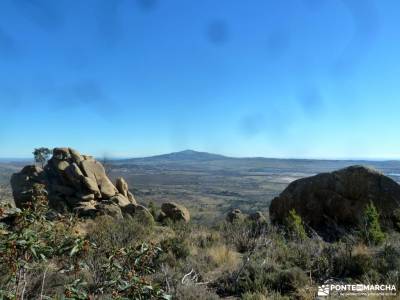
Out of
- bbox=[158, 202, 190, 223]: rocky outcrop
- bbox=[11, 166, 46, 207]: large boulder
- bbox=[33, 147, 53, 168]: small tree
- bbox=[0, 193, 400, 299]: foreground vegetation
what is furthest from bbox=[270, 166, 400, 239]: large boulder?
bbox=[33, 147, 53, 168]: small tree

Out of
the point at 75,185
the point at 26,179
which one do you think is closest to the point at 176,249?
the point at 75,185

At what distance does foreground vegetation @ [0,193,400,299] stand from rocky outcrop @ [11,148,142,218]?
1011 centimetres

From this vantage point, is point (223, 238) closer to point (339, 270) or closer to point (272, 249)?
point (272, 249)

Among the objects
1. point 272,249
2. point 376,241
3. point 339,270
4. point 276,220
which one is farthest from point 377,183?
point 339,270

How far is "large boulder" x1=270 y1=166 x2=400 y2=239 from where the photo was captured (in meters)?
17.2

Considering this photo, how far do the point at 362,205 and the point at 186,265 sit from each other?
10977 millimetres

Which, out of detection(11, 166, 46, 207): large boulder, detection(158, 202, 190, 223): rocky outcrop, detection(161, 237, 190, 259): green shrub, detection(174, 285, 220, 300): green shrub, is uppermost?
detection(11, 166, 46, 207): large boulder

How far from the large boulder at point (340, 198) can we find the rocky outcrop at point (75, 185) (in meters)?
9.25

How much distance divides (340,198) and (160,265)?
38.4 feet

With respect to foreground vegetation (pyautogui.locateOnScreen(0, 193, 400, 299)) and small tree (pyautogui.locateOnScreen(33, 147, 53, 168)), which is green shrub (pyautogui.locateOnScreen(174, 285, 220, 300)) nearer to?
foreground vegetation (pyautogui.locateOnScreen(0, 193, 400, 299))

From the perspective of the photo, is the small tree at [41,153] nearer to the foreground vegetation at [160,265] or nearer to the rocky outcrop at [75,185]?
the rocky outcrop at [75,185]

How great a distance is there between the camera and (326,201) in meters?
18.6

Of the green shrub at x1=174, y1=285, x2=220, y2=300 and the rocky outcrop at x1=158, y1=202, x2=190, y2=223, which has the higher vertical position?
the green shrub at x1=174, y1=285, x2=220, y2=300

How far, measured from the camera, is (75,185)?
82.8 feet
